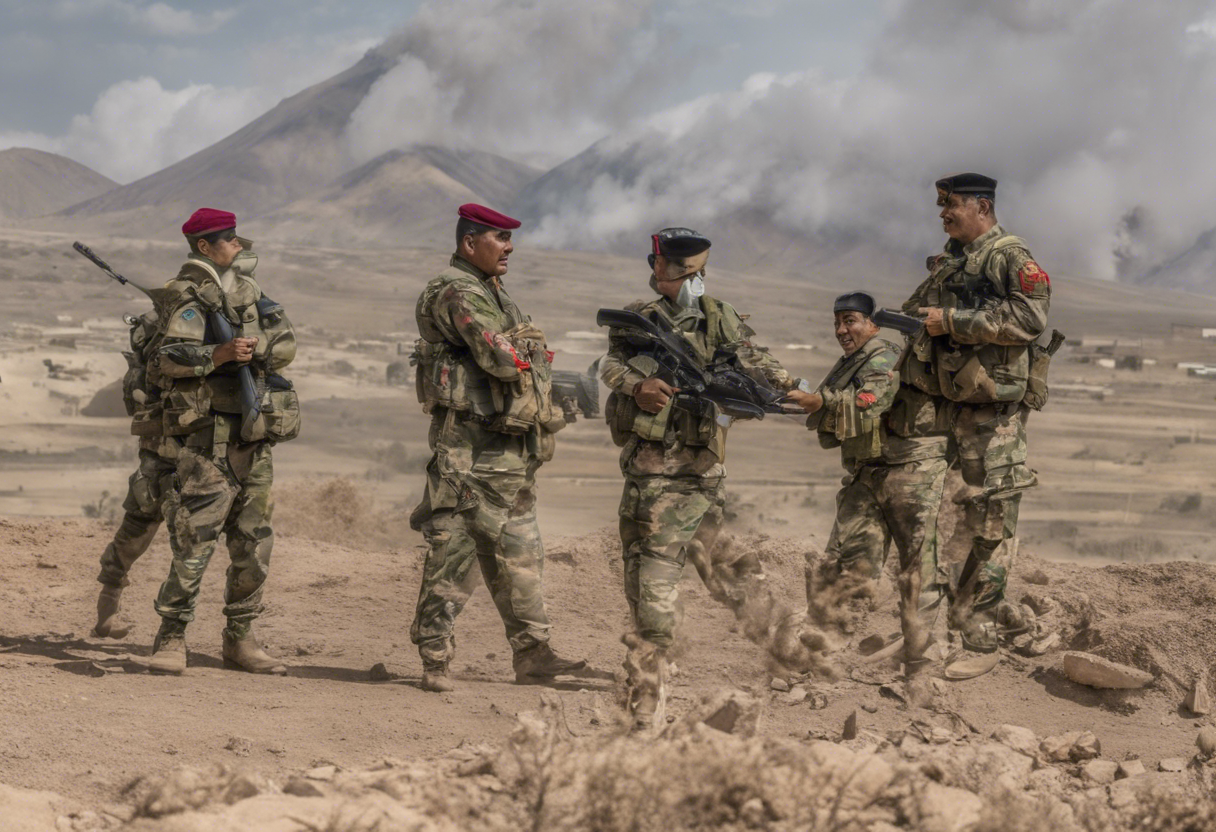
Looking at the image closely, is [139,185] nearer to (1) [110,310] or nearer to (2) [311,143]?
(2) [311,143]

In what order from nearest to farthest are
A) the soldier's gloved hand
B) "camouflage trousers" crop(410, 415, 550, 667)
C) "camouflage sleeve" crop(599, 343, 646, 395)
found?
the soldier's gloved hand
"camouflage sleeve" crop(599, 343, 646, 395)
"camouflage trousers" crop(410, 415, 550, 667)

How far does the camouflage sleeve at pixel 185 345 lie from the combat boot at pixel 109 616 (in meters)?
1.55

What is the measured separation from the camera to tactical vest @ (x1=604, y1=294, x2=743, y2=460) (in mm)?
6004

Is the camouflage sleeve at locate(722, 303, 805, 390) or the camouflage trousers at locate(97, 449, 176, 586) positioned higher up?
the camouflage sleeve at locate(722, 303, 805, 390)

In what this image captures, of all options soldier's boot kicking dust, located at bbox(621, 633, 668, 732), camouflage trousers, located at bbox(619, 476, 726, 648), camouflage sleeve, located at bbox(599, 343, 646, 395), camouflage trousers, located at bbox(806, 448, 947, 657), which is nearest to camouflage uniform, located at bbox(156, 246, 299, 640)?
camouflage sleeve, located at bbox(599, 343, 646, 395)

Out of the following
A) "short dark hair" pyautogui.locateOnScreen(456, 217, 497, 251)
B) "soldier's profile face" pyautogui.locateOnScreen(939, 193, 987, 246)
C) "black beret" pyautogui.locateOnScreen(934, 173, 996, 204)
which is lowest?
"short dark hair" pyautogui.locateOnScreen(456, 217, 497, 251)

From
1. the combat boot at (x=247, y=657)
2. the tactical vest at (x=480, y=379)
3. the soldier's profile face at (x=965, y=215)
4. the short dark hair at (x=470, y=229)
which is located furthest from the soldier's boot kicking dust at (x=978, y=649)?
the combat boot at (x=247, y=657)

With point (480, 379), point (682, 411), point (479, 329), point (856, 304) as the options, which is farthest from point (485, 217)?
point (856, 304)

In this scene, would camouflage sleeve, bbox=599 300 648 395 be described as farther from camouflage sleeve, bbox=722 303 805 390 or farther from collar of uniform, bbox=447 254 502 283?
collar of uniform, bbox=447 254 502 283

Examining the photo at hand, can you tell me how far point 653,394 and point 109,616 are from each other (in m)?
3.36

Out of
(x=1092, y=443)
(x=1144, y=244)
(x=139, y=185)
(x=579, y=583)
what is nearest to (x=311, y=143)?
(x=139, y=185)

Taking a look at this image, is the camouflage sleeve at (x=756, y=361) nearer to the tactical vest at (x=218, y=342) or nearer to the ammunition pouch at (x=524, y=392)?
the ammunition pouch at (x=524, y=392)

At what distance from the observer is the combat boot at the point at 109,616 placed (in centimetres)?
748

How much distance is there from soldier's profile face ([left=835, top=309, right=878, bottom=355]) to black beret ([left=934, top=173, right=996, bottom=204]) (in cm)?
72
